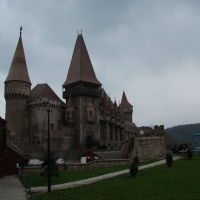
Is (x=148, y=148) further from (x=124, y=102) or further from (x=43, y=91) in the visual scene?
(x=124, y=102)

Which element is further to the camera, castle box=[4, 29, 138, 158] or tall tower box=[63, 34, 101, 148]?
tall tower box=[63, 34, 101, 148]

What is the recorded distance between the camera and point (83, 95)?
60.8 metres

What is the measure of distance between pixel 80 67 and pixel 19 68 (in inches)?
526

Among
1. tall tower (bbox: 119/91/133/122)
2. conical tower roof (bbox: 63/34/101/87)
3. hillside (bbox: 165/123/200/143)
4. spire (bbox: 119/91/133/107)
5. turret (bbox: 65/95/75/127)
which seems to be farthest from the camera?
hillside (bbox: 165/123/200/143)

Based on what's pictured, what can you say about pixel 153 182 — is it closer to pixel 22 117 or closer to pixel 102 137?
pixel 22 117

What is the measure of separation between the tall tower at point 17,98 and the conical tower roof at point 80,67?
10921 millimetres

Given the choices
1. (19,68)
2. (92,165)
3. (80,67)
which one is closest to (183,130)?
→ (80,67)

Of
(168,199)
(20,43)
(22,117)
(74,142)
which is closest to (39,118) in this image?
(22,117)

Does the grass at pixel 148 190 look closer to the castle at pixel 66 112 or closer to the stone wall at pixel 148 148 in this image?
the stone wall at pixel 148 148

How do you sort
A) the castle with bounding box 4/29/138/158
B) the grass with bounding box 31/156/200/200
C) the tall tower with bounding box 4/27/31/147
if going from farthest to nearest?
the castle with bounding box 4/29/138/158 → the tall tower with bounding box 4/27/31/147 → the grass with bounding box 31/156/200/200

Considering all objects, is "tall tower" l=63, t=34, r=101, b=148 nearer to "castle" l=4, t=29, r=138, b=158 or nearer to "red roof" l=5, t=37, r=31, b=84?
"castle" l=4, t=29, r=138, b=158

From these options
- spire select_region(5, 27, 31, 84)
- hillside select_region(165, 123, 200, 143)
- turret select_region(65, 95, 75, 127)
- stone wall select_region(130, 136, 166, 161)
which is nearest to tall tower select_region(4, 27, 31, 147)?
spire select_region(5, 27, 31, 84)

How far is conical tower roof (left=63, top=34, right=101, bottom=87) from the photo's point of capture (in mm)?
62312

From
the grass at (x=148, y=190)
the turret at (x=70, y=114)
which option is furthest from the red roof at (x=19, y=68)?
the grass at (x=148, y=190)
